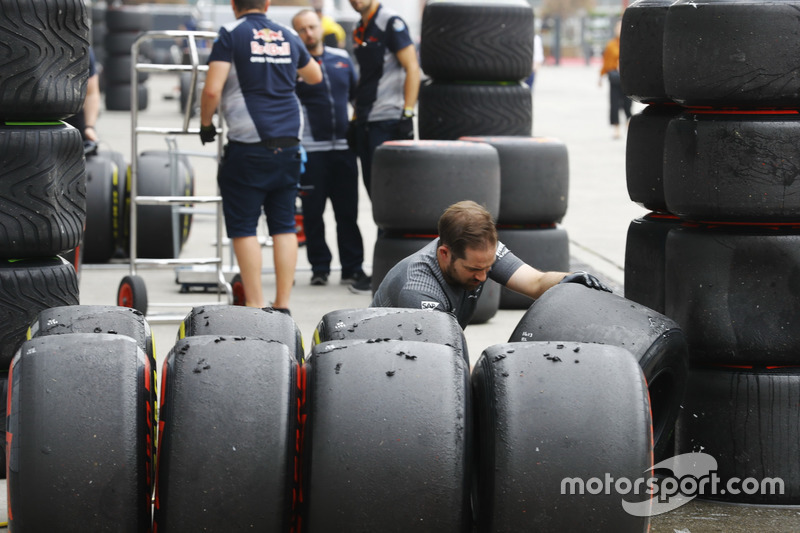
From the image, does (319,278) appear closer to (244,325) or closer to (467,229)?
(467,229)

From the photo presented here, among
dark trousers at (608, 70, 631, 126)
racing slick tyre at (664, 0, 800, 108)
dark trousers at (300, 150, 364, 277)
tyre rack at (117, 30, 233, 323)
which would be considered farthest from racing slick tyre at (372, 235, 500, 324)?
dark trousers at (608, 70, 631, 126)

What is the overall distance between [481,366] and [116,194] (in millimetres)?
5638

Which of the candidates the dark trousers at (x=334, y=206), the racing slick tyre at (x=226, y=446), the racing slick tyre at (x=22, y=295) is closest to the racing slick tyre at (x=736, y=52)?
the racing slick tyre at (x=226, y=446)

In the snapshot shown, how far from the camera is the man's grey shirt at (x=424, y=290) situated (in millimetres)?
4258

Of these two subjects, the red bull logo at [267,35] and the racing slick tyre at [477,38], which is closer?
the red bull logo at [267,35]

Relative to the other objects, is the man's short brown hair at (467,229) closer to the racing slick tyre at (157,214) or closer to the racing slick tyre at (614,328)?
the racing slick tyre at (614,328)

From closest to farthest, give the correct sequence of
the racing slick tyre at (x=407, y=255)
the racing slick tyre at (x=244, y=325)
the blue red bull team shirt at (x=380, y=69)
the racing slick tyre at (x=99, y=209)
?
the racing slick tyre at (x=244, y=325), the racing slick tyre at (x=407, y=255), the blue red bull team shirt at (x=380, y=69), the racing slick tyre at (x=99, y=209)

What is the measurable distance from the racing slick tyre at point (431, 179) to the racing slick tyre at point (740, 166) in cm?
257

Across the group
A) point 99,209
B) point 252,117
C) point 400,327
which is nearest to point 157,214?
point 99,209

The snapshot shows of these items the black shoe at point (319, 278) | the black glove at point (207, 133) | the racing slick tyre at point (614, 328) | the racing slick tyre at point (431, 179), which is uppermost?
the black glove at point (207, 133)

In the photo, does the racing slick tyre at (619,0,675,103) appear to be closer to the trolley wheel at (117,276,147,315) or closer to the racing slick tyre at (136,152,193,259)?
the trolley wheel at (117,276,147,315)

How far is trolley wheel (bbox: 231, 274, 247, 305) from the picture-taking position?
23.6ft

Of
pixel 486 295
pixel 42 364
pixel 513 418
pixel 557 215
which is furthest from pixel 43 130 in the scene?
pixel 557 215

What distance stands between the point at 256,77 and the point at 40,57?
7.55 ft
